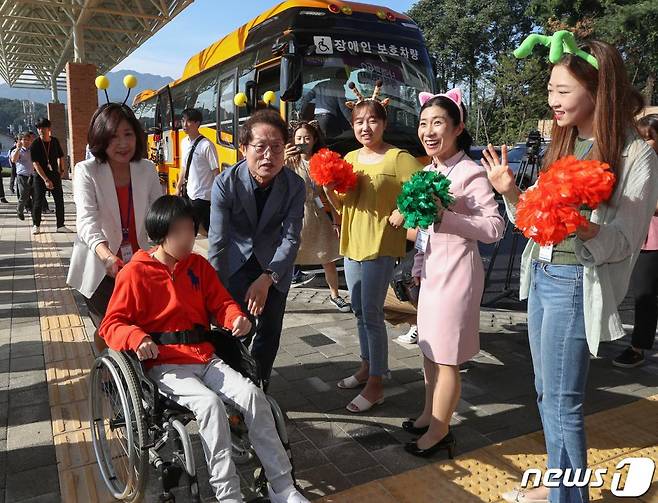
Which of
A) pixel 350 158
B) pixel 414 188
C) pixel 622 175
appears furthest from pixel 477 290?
pixel 350 158

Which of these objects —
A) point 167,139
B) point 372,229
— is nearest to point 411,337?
point 372,229

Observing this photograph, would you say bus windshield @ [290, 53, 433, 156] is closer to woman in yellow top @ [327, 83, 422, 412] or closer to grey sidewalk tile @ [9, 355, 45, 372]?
woman in yellow top @ [327, 83, 422, 412]

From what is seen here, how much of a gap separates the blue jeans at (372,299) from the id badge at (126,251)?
50.9 inches

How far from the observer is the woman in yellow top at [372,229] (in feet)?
10.4

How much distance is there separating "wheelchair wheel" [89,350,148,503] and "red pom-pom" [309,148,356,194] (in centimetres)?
151

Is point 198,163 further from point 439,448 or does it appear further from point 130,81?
point 439,448

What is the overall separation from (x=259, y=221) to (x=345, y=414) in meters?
1.33

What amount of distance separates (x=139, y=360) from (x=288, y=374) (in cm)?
178

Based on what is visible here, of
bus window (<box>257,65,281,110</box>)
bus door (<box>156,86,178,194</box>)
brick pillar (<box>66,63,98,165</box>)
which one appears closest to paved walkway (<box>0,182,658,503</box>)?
bus window (<box>257,65,281,110</box>)

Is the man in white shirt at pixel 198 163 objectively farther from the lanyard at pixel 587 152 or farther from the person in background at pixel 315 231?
the lanyard at pixel 587 152

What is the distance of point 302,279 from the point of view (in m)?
6.79

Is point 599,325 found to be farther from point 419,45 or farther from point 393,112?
point 419,45

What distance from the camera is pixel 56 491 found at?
8.45 ft

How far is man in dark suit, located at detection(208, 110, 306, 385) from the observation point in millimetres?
2781
